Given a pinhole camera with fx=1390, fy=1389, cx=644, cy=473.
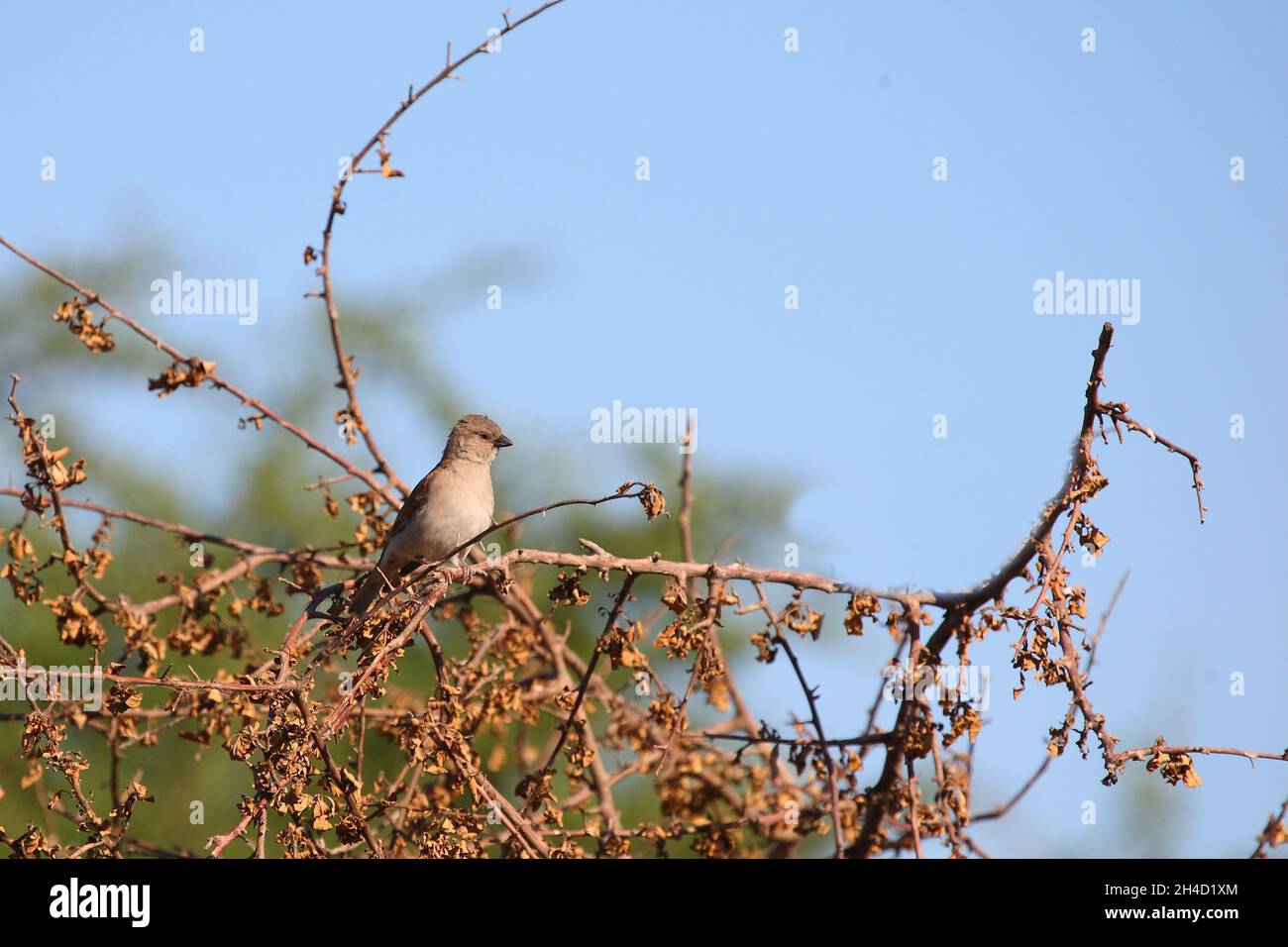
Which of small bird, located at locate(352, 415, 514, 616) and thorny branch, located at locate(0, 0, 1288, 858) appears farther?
small bird, located at locate(352, 415, 514, 616)

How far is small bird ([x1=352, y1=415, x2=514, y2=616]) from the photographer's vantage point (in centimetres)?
533

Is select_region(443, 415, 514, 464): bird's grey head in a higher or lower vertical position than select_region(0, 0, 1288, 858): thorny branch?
higher

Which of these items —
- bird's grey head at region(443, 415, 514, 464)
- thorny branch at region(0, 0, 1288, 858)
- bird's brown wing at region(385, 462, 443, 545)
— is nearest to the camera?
thorny branch at region(0, 0, 1288, 858)

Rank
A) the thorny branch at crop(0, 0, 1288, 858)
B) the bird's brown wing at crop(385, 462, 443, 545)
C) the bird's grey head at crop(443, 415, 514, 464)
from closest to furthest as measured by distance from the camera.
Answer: the thorny branch at crop(0, 0, 1288, 858), the bird's brown wing at crop(385, 462, 443, 545), the bird's grey head at crop(443, 415, 514, 464)

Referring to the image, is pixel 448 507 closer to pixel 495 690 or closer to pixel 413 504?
pixel 413 504

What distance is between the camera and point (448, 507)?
570 centimetres

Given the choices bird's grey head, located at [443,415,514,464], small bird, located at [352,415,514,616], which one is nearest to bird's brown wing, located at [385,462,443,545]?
small bird, located at [352,415,514,616]

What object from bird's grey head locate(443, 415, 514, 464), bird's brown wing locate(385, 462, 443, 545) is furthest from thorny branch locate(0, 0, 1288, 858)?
bird's grey head locate(443, 415, 514, 464)

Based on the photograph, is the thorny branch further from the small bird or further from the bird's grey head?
the bird's grey head

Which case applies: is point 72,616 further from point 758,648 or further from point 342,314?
point 342,314

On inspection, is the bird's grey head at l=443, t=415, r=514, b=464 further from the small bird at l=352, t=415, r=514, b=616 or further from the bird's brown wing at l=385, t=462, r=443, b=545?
the bird's brown wing at l=385, t=462, r=443, b=545
